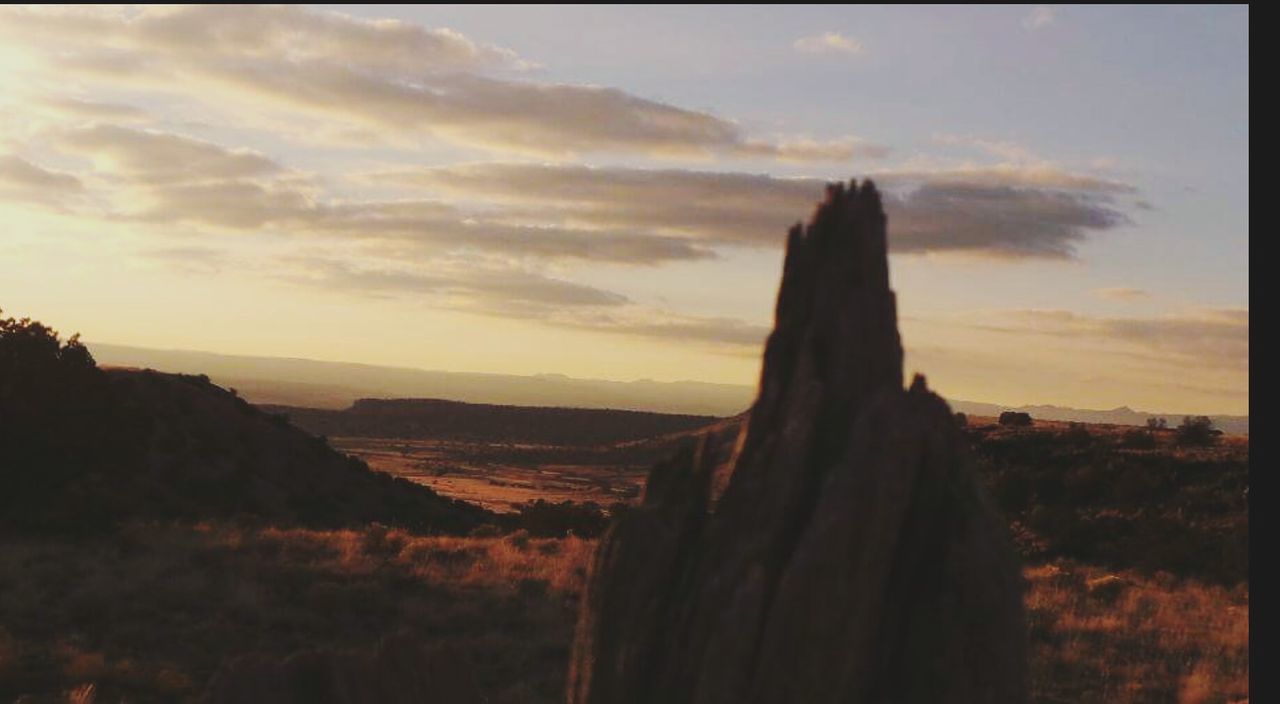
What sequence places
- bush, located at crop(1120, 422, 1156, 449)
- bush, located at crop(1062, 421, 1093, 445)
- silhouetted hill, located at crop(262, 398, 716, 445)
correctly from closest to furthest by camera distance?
bush, located at crop(1120, 422, 1156, 449), bush, located at crop(1062, 421, 1093, 445), silhouetted hill, located at crop(262, 398, 716, 445)

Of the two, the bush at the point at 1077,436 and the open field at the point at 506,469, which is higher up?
the bush at the point at 1077,436

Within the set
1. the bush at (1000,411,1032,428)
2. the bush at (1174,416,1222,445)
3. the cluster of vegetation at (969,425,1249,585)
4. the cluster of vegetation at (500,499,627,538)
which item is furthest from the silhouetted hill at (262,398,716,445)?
the cluster of vegetation at (500,499,627,538)

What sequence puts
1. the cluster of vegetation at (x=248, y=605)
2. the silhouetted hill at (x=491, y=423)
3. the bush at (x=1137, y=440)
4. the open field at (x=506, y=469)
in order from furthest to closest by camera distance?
the silhouetted hill at (x=491, y=423), the open field at (x=506, y=469), the bush at (x=1137, y=440), the cluster of vegetation at (x=248, y=605)

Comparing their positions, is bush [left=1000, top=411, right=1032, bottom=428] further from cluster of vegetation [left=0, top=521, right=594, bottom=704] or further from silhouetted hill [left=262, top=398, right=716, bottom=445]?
silhouetted hill [left=262, top=398, right=716, bottom=445]

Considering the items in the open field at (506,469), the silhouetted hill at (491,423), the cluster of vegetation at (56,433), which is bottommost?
the open field at (506,469)

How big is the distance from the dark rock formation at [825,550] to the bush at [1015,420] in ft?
209

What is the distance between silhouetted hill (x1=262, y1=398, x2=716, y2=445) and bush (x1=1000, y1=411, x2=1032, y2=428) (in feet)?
289

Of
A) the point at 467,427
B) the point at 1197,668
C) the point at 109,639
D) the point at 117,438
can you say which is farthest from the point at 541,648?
the point at 467,427

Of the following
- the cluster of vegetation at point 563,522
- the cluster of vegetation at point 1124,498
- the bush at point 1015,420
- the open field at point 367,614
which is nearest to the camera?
the open field at point 367,614

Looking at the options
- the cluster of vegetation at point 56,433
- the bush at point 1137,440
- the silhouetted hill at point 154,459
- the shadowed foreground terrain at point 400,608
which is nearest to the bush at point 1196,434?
the bush at point 1137,440

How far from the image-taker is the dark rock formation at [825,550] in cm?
894

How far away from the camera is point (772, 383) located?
392 inches

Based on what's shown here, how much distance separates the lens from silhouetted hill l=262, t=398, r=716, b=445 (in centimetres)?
16762

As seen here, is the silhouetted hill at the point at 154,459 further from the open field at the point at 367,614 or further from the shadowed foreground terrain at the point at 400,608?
the open field at the point at 367,614
